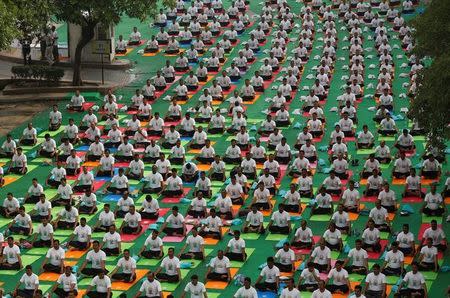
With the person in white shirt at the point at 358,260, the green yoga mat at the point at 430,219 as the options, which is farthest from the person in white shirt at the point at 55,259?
the green yoga mat at the point at 430,219

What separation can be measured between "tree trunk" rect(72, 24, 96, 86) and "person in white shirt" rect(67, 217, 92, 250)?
17.4 metres

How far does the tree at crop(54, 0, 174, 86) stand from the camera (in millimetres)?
50250

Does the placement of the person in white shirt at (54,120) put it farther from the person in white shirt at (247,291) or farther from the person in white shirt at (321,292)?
the person in white shirt at (321,292)

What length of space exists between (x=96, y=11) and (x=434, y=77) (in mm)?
20264

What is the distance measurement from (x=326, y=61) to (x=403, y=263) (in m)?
21.2

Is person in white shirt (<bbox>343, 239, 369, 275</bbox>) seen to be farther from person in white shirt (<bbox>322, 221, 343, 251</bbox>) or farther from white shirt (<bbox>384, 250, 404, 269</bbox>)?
person in white shirt (<bbox>322, 221, 343, 251</bbox>)

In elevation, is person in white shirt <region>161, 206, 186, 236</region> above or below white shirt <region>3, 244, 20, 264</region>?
above

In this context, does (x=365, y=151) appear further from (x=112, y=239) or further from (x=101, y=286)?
(x=101, y=286)

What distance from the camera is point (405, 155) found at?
42.2m

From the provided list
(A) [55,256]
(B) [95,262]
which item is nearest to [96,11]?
(A) [55,256]

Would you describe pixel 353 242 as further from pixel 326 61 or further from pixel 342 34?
pixel 342 34

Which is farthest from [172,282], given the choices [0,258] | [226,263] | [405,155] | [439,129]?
[405,155]

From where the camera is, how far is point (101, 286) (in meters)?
Result: 32.7

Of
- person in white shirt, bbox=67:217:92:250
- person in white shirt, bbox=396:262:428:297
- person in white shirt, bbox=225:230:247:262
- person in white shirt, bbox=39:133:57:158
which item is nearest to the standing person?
person in white shirt, bbox=39:133:57:158
